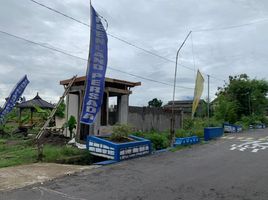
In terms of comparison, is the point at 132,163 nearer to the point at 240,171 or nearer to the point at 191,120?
the point at 240,171

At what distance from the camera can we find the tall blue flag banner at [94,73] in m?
13.0

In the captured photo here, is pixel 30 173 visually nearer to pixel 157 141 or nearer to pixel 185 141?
pixel 157 141

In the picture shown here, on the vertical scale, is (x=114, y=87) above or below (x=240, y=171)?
above

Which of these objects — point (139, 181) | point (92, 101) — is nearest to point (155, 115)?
point (92, 101)

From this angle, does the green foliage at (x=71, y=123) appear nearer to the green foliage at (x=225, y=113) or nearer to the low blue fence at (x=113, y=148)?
the low blue fence at (x=113, y=148)

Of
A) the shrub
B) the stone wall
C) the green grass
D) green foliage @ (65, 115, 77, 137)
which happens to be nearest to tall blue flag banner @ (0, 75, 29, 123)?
green foliage @ (65, 115, 77, 137)

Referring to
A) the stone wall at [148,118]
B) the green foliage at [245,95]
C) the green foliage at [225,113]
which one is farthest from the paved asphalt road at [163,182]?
the green foliage at [245,95]

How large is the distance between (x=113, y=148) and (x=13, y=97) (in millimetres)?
7987

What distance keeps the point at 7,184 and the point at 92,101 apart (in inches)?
225

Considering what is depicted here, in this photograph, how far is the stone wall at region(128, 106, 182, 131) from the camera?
62.1 feet

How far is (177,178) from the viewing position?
30.2 ft

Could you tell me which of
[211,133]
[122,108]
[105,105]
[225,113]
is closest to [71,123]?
[105,105]

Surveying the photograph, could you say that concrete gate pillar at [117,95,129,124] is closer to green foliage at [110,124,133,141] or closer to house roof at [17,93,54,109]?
green foliage at [110,124,133,141]

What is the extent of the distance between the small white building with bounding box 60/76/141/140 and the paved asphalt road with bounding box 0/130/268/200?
3.91 metres
